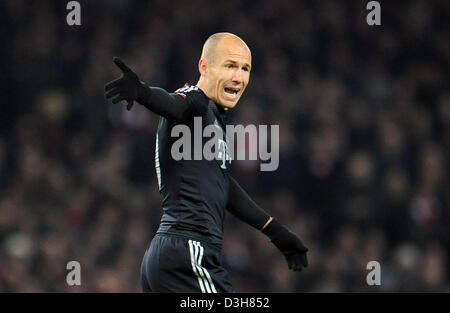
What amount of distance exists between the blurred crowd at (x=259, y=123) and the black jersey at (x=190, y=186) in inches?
131

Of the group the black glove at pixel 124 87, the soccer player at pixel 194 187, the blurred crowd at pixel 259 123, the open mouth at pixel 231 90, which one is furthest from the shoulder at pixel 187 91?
the blurred crowd at pixel 259 123

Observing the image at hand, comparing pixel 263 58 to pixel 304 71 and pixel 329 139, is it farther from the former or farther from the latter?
pixel 329 139

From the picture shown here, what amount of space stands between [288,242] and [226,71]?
1.07 metres

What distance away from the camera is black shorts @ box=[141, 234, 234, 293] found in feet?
12.3

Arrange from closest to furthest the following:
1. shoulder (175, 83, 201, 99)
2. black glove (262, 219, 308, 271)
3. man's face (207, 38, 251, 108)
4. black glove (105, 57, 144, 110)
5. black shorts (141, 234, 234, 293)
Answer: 1. black glove (105, 57, 144, 110)
2. black shorts (141, 234, 234, 293)
3. shoulder (175, 83, 201, 99)
4. man's face (207, 38, 251, 108)
5. black glove (262, 219, 308, 271)

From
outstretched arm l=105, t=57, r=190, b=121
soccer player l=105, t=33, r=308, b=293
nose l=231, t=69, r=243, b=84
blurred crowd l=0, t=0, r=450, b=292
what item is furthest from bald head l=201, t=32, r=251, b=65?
→ blurred crowd l=0, t=0, r=450, b=292

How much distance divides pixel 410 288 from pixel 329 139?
1.97 metres

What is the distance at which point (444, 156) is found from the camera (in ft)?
29.2

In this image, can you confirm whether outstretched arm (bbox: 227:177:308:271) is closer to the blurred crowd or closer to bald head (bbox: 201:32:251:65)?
bald head (bbox: 201:32:251:65)

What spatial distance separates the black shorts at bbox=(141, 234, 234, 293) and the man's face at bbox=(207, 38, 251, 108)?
0.76 m

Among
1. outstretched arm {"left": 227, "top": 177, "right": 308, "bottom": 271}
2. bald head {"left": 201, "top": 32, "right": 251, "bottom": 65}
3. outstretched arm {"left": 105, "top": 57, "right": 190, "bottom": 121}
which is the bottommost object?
outstretched arm {"left": 227, "top": 177, "right": 308, "bottom": 271}

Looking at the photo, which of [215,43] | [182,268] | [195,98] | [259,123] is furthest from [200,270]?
[259,123]

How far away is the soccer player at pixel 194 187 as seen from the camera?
3.76 m

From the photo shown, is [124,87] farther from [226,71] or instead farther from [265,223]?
[265,223]
